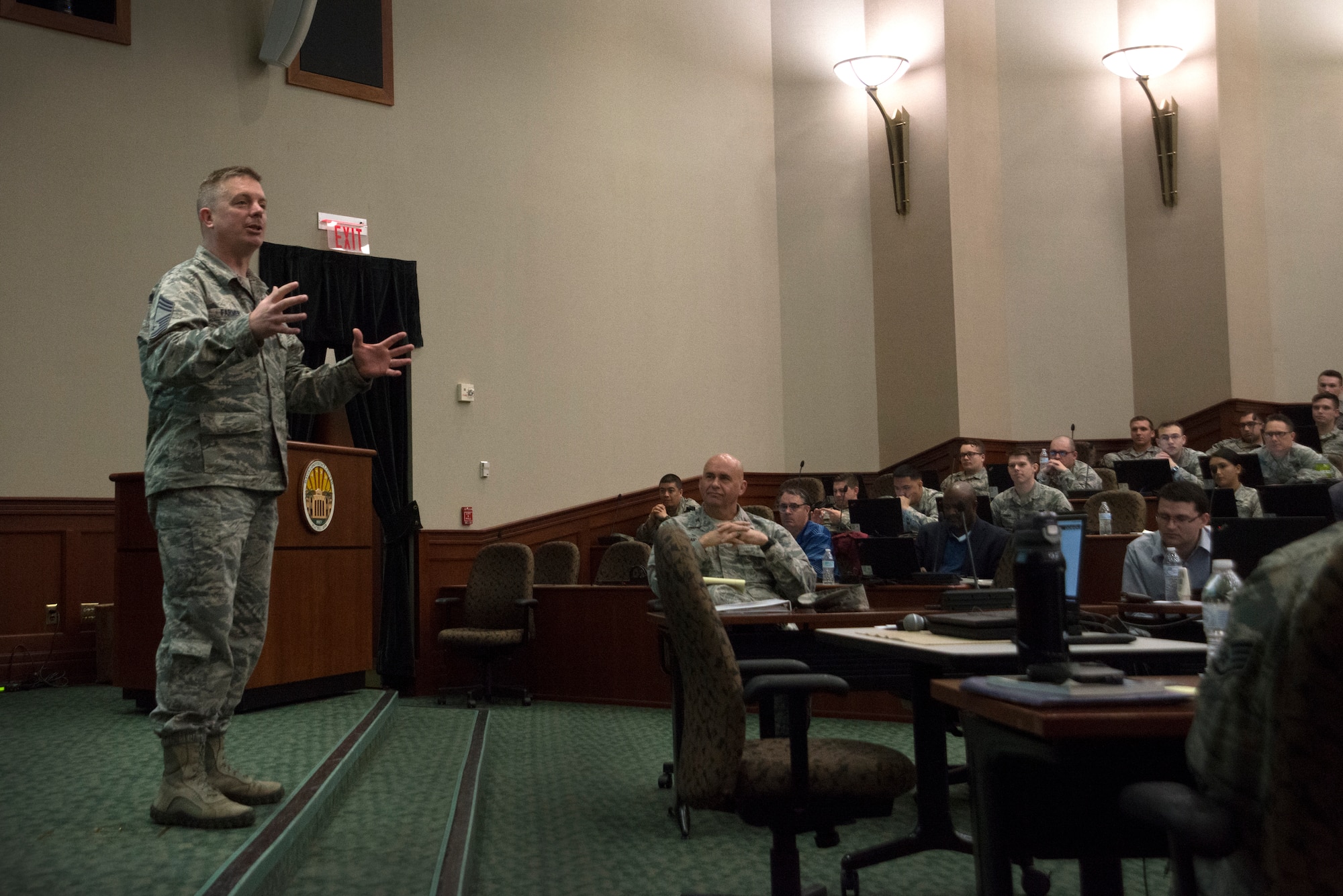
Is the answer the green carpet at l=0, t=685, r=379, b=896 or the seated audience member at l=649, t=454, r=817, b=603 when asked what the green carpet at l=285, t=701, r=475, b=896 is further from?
Result: the seated audience member at l=649, t=454, r=817, b=603

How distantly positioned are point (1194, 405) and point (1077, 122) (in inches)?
108

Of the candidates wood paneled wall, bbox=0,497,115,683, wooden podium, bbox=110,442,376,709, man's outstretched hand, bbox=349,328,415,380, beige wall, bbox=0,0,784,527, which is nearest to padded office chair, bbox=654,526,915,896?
man's outstretched hand, bbox=349,328,415,380

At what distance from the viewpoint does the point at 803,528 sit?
5531mm

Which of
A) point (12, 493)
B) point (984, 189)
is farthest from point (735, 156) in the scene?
point (12, 493)

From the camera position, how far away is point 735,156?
960 cm

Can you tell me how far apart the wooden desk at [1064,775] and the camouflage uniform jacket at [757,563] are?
2.06m

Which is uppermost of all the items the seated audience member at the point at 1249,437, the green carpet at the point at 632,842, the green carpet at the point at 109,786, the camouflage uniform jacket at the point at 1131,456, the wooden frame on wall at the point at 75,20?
the wooden frame on wall at the point at 75,20

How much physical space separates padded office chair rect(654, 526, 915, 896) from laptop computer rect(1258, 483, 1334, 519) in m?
3.57

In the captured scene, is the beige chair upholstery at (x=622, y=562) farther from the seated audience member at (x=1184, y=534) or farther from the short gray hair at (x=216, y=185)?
the short gray hair at (x=216, y=185)

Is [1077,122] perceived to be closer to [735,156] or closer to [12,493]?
[735,156]

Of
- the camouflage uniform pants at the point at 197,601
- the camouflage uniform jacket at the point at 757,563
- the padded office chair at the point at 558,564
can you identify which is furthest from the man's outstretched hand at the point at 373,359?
the padded office chair at the point at 558,564

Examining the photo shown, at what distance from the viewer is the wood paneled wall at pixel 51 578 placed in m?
6.44

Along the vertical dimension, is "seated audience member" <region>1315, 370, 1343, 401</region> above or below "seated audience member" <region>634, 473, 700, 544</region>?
above

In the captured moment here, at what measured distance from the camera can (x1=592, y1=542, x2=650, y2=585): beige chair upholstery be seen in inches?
280
